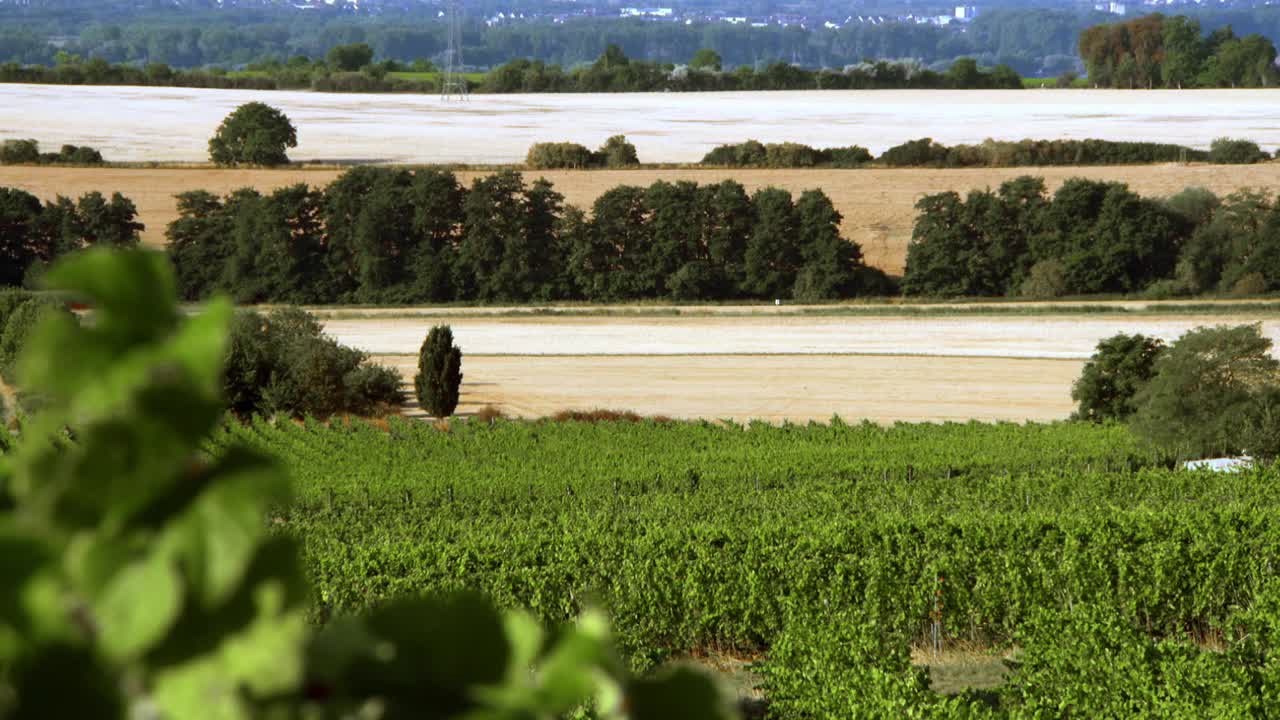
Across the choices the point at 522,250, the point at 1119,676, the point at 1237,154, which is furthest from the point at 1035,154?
the point at 1119,676

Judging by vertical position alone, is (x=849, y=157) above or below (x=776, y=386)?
above

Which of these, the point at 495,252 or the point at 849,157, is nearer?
the point at 495,252

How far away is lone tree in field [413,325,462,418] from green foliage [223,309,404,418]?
2.40 meters

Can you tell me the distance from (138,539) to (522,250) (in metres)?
62.8

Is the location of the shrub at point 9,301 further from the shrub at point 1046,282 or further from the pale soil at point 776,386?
the shrub at point 1046,282

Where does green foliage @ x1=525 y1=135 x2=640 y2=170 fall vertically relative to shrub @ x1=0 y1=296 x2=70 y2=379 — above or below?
above

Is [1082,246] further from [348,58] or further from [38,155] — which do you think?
[348,58]

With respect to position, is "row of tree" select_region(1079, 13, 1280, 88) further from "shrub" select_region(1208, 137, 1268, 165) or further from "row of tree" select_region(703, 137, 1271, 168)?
"shrub" select_region(1208, 137, 1268, 165)

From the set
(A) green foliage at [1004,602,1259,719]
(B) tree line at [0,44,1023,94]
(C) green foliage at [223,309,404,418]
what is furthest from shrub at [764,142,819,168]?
(A) green foliage at [1004,602,1259,719]

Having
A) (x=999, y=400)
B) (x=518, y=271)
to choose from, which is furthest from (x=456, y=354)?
(x=518, y=271)

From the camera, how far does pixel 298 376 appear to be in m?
41.8

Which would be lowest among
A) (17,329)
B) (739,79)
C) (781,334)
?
(781,334)

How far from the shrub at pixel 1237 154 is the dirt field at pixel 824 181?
5.35ft

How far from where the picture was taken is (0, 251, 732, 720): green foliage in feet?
3.65
